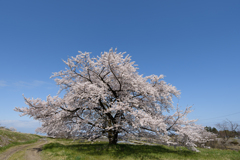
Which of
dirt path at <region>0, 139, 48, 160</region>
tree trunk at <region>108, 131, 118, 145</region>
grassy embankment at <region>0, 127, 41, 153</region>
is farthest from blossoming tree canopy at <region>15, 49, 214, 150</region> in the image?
grassy embankment at <region>0, 127, 41, 153</region>

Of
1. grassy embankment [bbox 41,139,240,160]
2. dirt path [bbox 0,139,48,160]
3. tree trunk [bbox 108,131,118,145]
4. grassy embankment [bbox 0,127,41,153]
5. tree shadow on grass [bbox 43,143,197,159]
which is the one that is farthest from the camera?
grassy embankment [bbox 0,127,41,153]

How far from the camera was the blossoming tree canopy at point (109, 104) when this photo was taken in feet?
44.5

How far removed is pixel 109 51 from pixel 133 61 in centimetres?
345

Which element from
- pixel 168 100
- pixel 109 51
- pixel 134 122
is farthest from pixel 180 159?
pixel 109 51

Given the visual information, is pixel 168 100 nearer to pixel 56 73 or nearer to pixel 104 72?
pixel 104 72

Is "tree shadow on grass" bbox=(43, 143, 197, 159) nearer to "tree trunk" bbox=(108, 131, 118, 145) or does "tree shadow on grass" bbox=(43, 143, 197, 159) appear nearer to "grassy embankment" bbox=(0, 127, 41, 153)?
"tree trunk" bbox=(108, 131, 118, 145)

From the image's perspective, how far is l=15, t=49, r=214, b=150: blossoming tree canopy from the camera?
13.6m

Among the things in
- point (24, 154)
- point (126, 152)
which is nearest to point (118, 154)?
point (126, 152)

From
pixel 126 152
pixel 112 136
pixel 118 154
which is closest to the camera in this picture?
pixel 118 154

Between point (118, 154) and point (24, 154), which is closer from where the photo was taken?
point (118, 154)

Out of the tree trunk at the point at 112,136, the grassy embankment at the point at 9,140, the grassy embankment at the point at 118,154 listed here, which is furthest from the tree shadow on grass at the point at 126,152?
the grassy embankment at the point at 9,140

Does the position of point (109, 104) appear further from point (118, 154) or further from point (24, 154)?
point (24, 154)

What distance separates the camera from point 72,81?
58.3 ft

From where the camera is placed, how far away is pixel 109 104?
1460 centimetres
